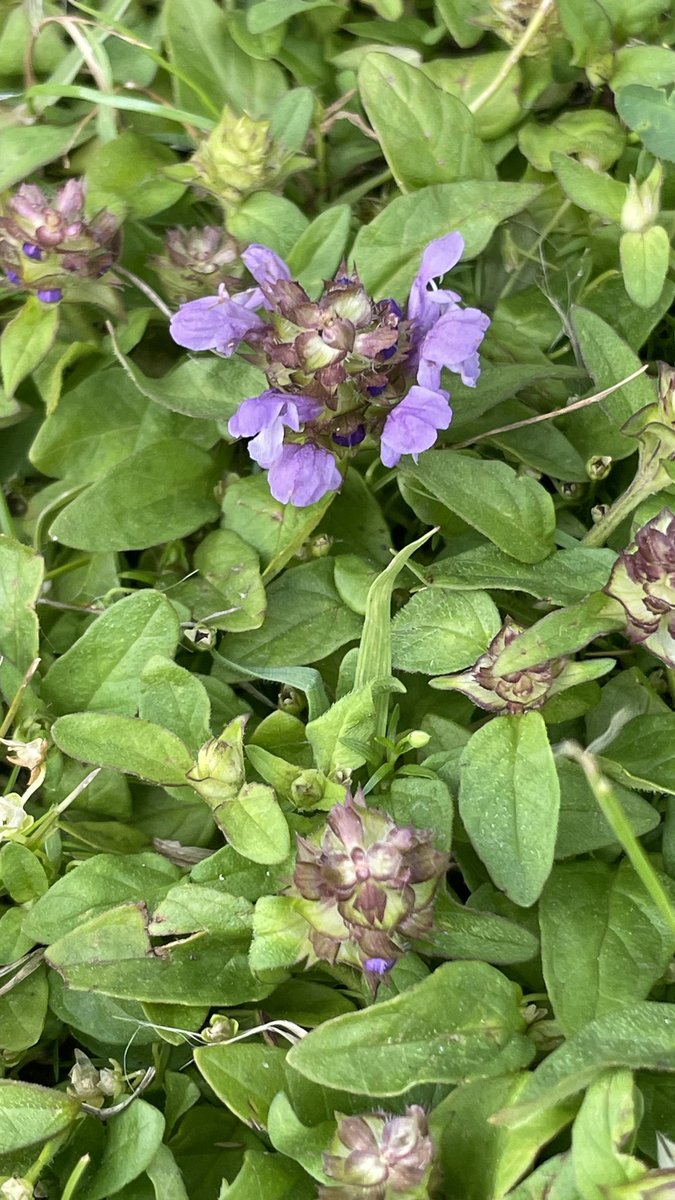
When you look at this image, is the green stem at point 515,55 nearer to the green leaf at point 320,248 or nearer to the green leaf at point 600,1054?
the green leaf at point 320,248

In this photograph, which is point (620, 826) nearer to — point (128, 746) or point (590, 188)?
point (128, 746)

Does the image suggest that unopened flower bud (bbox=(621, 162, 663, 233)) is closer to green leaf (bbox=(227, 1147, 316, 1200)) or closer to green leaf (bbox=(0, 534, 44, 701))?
green leaf (bbox=(0, 534, 44, 701))

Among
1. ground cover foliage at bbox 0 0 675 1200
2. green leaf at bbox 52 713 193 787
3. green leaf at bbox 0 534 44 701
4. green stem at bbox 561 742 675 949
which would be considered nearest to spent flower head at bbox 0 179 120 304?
ground cover foliage at bbox 0 0 675 1200

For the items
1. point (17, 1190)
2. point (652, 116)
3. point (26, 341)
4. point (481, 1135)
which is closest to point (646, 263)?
point (652, 116)

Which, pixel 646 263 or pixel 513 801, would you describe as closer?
pixel 513 801

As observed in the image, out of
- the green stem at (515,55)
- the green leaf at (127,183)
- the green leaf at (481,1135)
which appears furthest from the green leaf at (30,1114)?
the green stem at (515,55)

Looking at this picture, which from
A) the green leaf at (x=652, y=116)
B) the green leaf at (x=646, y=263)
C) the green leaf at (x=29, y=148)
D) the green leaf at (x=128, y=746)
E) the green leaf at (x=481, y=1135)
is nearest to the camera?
the green leaf at (x=481, y=1135)
